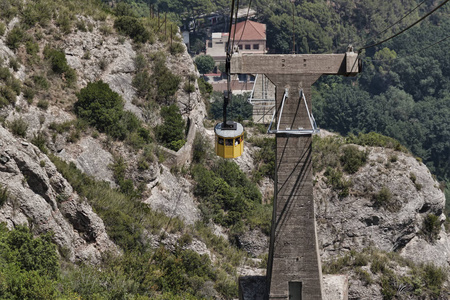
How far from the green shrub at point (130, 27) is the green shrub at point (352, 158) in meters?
15.7

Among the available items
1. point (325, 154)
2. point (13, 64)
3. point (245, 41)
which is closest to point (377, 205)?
point (325, 154)

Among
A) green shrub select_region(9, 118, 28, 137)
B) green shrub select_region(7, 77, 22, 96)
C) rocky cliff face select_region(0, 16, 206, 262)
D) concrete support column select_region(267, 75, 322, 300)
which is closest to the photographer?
concrete support column select_region(267, 75, 322, 300)

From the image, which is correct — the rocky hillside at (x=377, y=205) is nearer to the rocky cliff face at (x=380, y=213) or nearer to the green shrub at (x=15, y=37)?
the rocky cliff face at (x=380, y=213)

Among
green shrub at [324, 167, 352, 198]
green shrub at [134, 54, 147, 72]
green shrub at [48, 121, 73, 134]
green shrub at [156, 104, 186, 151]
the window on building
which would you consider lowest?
green shrub at [324, 167, 352, 198]

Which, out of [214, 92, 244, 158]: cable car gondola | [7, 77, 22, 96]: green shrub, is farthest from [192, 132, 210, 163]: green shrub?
[214, 92, 244, 158]: cable car gondola

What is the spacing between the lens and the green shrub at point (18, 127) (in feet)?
99.9

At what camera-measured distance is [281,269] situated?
76.5ft

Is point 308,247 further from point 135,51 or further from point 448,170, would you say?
point 448,170

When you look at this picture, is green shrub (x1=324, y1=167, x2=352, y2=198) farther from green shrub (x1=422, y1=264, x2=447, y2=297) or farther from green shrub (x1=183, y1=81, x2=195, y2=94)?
green shrub (x1=422, y1=264, x2=447, y2=297)

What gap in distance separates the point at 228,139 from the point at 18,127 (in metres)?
11.0

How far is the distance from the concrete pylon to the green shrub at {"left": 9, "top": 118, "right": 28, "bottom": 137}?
12.8 m

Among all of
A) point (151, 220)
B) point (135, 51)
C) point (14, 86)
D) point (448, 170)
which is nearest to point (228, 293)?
point (151, 220)

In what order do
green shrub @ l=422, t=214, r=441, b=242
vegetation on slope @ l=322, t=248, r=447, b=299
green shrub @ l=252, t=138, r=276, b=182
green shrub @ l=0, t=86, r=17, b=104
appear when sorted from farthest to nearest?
green shrub @ l=252, t=138, r=276, b=182 < green shrub @ l=422, t=214, r=441, b=242 < green shrub @ l=0, t=86, r=17, b=104 < vegetation on slope @ l=322, t=248, r=447, b=299

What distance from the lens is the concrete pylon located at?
22641mm
